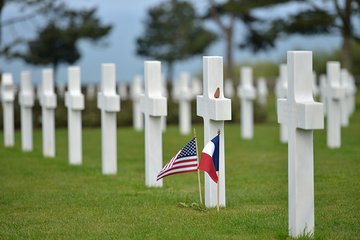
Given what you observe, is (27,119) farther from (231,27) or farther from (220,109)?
(231,27)

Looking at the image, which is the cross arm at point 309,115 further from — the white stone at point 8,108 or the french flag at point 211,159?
the white stone at point 8,108

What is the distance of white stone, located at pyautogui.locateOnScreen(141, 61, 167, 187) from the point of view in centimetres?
1192

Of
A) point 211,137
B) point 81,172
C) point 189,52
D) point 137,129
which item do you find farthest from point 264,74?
point 211,137

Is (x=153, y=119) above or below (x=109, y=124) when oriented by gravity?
above

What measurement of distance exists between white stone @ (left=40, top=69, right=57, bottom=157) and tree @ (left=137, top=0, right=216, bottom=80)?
36605 millimetres

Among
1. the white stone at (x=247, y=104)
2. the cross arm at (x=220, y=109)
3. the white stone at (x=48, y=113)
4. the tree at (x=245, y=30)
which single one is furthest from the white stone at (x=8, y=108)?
the tree at (x=245, y=30)

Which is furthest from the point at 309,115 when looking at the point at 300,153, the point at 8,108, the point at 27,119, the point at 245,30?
the point at 245,30

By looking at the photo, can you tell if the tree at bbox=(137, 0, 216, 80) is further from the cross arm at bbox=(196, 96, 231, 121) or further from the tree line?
the cross arm at bbox=(196, 96, 231, 121)

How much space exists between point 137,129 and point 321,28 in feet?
44.2

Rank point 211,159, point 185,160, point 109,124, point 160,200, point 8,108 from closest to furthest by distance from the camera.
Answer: point 211,159
point 185,160
point 160,200
point 109,124
point 8,108

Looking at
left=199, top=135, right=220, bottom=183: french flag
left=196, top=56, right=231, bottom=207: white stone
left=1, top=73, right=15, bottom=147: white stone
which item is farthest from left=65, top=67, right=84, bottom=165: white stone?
left=199, top=135, right=220, bottom=183: french flag

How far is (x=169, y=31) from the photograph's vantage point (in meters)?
55.6

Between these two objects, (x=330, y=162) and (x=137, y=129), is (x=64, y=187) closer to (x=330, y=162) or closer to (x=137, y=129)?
(x=330, y=162)

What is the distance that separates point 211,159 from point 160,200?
63.3 inches
